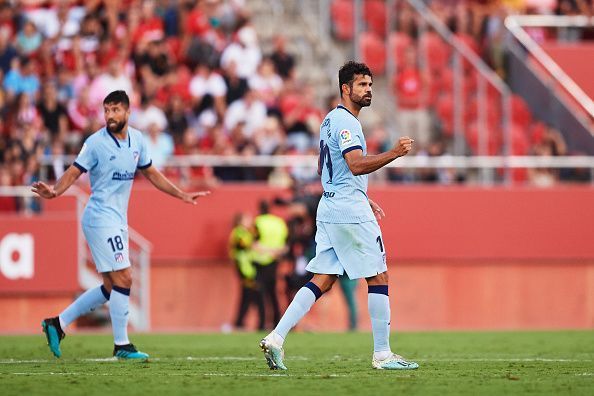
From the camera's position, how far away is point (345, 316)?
23328mm

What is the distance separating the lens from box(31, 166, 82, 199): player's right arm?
12383 millimetres

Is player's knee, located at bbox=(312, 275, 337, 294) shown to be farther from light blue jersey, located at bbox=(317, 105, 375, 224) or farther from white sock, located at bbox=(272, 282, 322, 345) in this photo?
light blue jersey, located at bbox=(317, 105, 375, 224)

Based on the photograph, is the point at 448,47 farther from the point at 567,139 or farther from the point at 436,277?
the point at 436,277

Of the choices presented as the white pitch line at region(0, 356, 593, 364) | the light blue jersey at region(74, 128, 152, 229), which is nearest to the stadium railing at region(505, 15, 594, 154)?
the white pitch line at region(0, 356, 593, 364)

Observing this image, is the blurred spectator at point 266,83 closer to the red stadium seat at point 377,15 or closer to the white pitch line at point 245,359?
the red stadium seat at point 377,15

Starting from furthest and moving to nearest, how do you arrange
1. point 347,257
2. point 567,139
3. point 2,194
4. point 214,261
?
point 567,139, point 214,261, point 2,194, point 347,257

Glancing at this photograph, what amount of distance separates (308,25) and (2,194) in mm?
7388

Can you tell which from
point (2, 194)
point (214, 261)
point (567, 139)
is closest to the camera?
point (2, 194)

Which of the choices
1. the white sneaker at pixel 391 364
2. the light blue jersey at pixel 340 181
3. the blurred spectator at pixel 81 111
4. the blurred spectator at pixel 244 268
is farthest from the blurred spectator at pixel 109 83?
the white sneaker at pixel 391 364

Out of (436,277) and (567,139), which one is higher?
(567,139)

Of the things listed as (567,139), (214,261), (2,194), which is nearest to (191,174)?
(214,261)

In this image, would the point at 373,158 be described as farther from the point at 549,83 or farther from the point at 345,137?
the point at 549,83

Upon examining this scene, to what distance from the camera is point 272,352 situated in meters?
11.3

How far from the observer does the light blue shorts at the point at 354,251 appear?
37.3 feet
